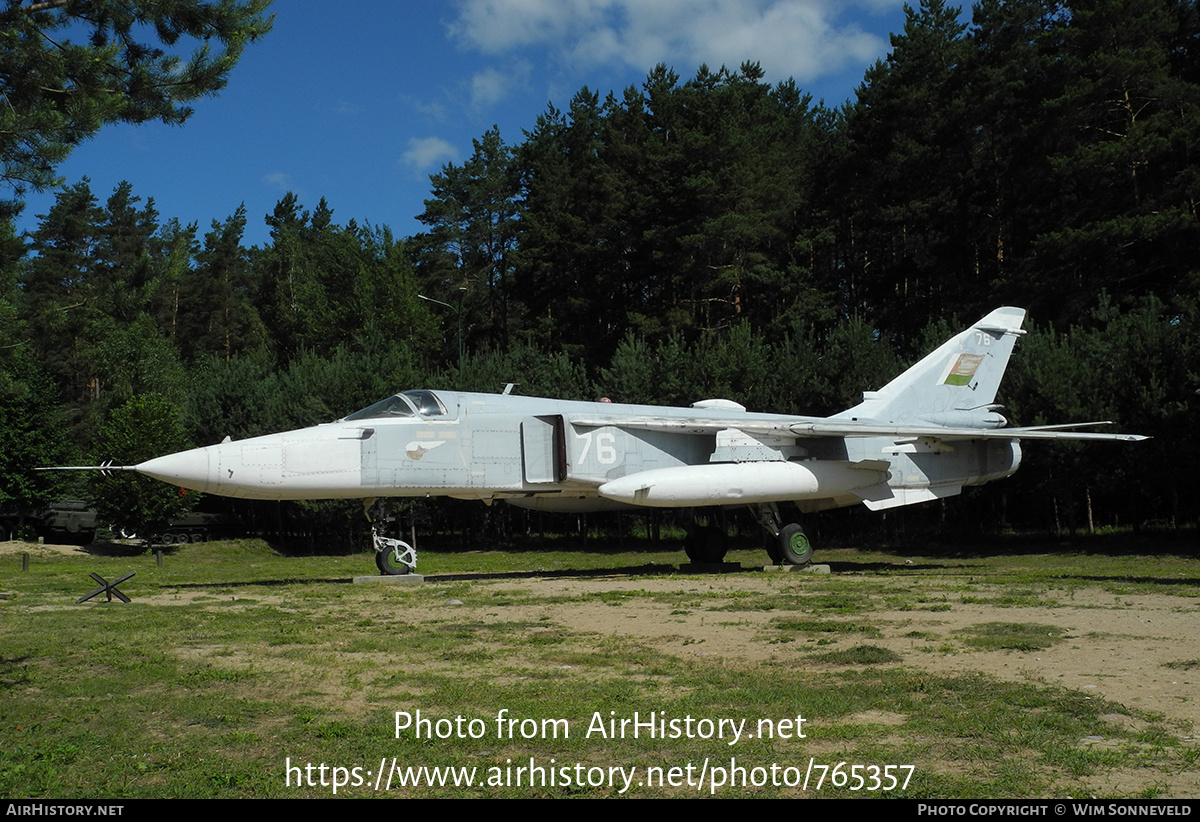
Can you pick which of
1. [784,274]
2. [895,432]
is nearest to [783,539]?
[895,432]

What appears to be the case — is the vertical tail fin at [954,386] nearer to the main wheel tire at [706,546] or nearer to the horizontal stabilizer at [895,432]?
the horizontal stabilizer at [895,432]

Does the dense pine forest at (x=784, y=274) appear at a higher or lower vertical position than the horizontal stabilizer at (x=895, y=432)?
higher

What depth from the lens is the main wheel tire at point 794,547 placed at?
1748cm

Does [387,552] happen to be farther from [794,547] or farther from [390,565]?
[794,547]

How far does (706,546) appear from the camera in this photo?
61.5 feet

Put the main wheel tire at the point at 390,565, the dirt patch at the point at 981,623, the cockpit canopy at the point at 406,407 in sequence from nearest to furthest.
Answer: the dirt patch at the point at 981,623
the cockpit canopy at the point at 406,407
the main wheel tire at the point at 390,565

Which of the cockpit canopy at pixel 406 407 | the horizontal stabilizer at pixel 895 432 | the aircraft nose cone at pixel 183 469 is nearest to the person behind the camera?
the aircraft nose cone at pixel 183 469

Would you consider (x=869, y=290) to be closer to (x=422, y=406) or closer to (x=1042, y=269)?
(x=1042, y=269)

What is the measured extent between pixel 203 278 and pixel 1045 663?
7072 centimetres

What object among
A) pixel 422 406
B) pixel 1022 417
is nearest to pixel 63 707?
pixel 422 406

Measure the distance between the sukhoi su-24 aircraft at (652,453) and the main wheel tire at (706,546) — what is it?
0.09 ft

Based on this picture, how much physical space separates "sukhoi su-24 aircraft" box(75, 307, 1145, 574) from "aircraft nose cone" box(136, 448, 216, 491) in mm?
19

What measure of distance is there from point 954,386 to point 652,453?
668 centimetres

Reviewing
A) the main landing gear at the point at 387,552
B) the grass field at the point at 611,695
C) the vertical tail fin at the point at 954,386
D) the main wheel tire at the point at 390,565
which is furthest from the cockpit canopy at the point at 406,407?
the vertical tail fin at the point at 954,386
